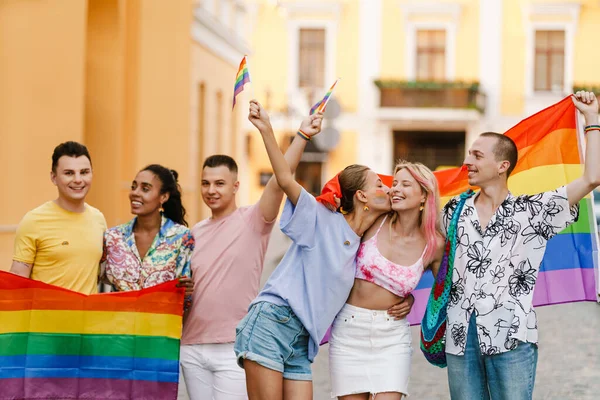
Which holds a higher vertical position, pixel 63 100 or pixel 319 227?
pixel 63 100

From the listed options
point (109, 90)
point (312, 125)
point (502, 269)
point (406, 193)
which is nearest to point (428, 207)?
point (406, 193)

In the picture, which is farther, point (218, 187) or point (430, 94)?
point (430, 94)

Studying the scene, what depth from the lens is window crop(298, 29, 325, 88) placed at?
131 feet

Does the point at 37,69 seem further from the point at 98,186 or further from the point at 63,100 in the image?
the point at 98,186

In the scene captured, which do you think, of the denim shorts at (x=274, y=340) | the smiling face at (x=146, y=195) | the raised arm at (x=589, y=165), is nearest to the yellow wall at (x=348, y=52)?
the smiling face at (x=146, y=195)

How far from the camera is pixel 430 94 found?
38.3 meters

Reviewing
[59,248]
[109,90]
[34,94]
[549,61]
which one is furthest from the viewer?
[549,61]

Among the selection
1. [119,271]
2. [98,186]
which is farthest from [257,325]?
[98,186]

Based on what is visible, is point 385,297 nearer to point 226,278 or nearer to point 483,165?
point 483,165

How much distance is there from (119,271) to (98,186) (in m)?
10.4

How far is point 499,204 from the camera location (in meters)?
5.30

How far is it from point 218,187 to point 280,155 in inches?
32.4

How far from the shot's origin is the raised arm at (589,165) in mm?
5254

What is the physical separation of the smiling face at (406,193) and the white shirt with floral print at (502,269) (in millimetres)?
241
